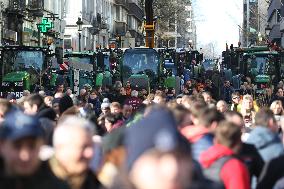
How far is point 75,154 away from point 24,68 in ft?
96.7

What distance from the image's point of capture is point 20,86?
33906 mm

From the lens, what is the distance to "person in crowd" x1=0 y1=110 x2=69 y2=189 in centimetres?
539

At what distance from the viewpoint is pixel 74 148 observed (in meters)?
6.14

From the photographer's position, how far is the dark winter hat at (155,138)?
438 centimetres

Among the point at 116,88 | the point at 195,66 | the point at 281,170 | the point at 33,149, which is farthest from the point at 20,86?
the point at 33,149

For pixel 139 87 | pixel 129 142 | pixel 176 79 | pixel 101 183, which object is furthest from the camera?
pixel 176 79

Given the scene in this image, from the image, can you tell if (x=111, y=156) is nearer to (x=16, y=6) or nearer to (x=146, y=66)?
(x=146, y=66)

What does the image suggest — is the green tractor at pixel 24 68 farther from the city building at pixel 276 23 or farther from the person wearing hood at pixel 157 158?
the city building at pixel 276 23

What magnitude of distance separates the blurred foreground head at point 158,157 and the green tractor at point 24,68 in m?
29.4

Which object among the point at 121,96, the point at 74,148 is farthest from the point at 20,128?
the point at 121,96

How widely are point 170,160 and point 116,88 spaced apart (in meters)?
23.3

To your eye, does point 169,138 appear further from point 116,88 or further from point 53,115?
point 116,88

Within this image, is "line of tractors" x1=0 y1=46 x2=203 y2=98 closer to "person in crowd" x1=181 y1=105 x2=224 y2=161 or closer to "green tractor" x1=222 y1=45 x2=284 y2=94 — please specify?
"green tractor" x1=222 y1=45 x2=284 y2=94

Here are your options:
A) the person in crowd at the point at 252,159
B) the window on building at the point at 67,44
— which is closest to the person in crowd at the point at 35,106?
the person in crowd at the point at 252,159
